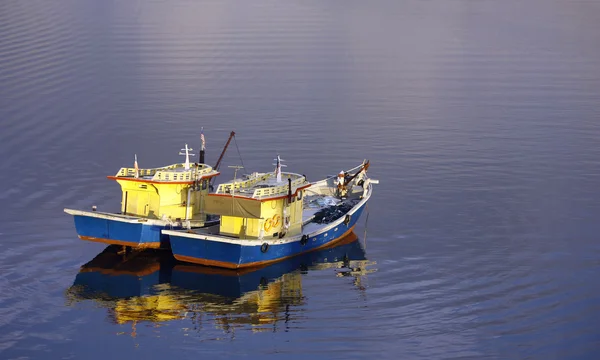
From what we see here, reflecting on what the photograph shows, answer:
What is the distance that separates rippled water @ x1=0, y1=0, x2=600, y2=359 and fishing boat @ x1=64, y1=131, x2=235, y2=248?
1.44m

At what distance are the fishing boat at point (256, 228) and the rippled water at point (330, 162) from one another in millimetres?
1030

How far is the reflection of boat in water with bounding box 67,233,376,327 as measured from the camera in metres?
45.2

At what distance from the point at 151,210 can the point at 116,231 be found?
2.42 m

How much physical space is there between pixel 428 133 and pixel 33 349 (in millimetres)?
41148

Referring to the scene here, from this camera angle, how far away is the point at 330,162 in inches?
2687

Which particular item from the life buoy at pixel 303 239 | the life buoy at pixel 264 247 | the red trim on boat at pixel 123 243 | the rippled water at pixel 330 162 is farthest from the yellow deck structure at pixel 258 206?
the red trim on boat at pixel 123 243

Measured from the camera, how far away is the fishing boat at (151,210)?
5081cm

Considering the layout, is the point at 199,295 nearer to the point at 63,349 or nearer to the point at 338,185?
the point at 63,349

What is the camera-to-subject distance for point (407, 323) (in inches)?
1715

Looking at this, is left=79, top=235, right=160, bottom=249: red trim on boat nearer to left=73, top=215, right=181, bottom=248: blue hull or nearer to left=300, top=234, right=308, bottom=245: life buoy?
left=73, top=215, right=181, bottom=248: blue hull

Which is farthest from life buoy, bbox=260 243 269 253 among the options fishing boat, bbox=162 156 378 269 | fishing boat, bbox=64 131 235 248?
fishing boat, bbox=64 131 235 248

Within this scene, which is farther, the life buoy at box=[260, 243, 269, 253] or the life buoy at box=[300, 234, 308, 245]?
the life buoy at box=[300, 234, 308, 245]

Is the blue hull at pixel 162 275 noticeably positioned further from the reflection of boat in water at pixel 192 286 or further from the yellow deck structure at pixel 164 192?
the yellow deck structure at pixel 164 192

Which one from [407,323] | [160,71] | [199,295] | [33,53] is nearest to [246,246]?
[199,295]
